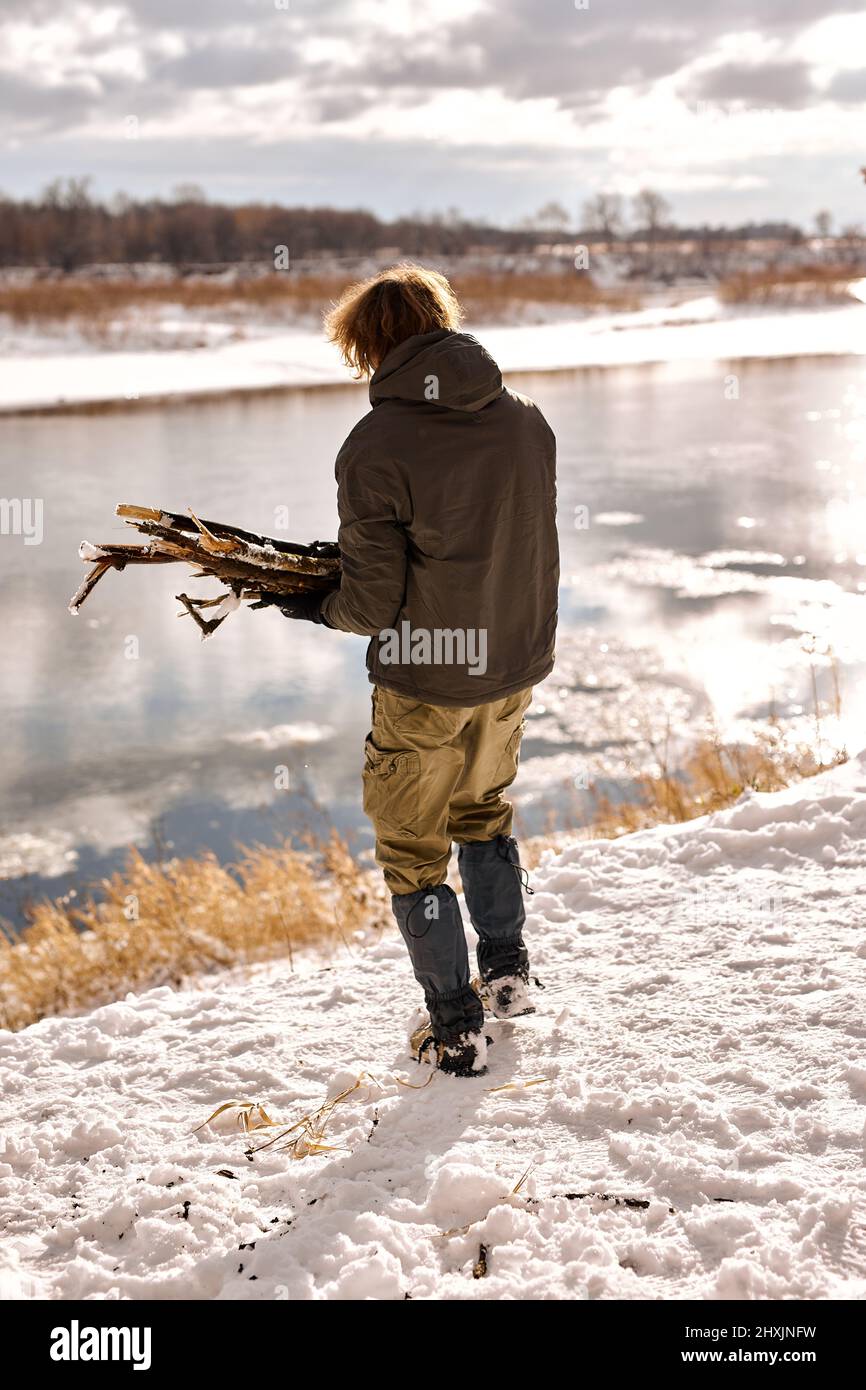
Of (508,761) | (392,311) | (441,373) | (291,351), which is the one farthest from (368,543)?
(291,351)

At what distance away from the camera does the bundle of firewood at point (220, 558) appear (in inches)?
96.3

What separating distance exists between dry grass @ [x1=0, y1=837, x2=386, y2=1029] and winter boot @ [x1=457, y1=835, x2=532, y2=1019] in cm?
146

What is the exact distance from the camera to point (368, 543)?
2.22 metres

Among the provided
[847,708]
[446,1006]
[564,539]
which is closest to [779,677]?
[847,708]

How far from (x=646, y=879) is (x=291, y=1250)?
65.4 inches

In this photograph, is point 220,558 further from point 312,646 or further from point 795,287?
point 795,287

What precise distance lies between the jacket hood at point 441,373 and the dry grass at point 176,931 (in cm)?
241

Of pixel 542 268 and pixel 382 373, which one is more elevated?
pixel 542 268

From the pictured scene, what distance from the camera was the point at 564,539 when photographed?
1021 cm

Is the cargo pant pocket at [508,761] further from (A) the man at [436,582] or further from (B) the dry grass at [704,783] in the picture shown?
(B) the dry grass at [704,783]

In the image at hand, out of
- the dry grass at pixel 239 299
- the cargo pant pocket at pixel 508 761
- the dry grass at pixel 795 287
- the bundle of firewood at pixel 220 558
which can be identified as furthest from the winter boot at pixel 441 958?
the dry grass at pixel 795 287

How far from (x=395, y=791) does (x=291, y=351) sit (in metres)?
25.8
